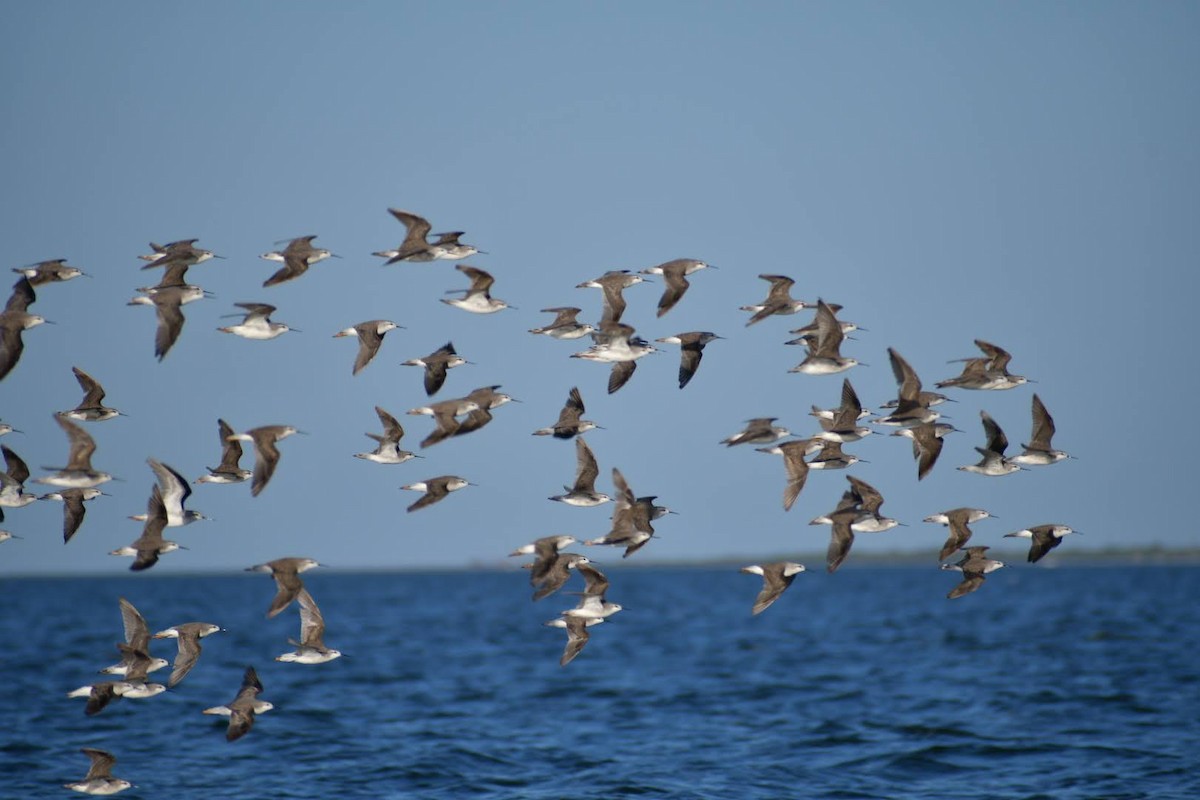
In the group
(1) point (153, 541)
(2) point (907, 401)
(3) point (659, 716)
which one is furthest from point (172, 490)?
(3) point (659, 716)

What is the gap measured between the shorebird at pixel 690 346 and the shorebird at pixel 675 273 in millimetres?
711

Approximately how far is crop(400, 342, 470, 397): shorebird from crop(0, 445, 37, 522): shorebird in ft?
19.6

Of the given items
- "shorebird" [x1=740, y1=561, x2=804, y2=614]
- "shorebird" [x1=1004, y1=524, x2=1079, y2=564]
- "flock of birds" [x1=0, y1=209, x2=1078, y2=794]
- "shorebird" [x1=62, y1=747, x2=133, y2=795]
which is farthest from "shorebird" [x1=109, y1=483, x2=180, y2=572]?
"shorebird" [x1=1004, y1=524, x2=1079, y2=564]

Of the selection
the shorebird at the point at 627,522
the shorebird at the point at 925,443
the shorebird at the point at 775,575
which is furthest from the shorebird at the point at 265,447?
the shorebird at the point at 925,443

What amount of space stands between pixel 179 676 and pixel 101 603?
10128 cm

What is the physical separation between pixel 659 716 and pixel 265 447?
850 inches

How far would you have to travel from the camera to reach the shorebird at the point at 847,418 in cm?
2307

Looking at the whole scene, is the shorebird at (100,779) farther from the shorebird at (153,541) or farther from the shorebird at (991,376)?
the shorebird at (991,376)

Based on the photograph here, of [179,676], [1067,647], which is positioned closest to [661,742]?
[179,676]

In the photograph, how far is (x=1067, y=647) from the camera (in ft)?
183

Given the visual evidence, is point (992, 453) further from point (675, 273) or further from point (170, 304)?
point (170, 304)

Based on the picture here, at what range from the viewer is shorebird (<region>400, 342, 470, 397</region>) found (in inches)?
947

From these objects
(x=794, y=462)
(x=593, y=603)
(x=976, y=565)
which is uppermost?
(x=794, y=462)

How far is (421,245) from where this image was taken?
78.6ft
